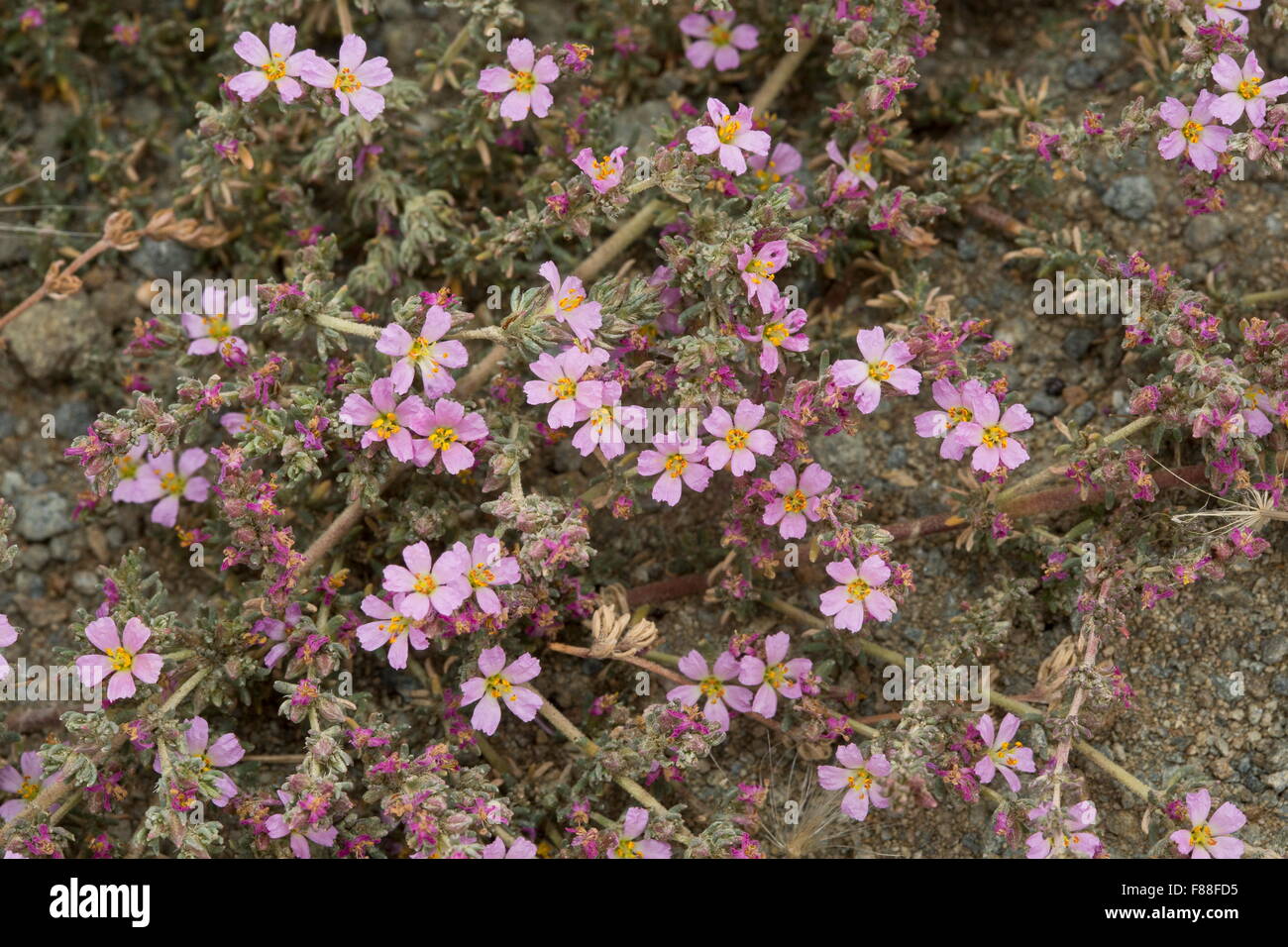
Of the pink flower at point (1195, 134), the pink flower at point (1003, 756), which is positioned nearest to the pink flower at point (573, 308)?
the pink flower at point (1003, 756)

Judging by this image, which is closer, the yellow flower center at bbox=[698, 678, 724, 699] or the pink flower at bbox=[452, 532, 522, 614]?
the pink flower at bbox=[452, 532, 522, 614]

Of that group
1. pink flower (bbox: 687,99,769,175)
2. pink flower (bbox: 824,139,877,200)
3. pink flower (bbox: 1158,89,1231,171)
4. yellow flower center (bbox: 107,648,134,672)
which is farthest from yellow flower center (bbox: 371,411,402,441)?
pink flower (bbox: 1158,89,1231,171)

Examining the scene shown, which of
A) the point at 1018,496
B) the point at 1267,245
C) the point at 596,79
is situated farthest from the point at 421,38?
the point at 1267,245

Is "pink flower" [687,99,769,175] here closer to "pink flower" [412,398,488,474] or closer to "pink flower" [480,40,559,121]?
"pink flower" [480,40,559,121]

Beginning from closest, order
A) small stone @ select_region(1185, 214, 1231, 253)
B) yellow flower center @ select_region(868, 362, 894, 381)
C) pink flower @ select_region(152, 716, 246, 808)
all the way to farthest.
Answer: pink flower @ select_region(152, 716, 246, 808) < yellow flower center @ select_region(868, 362, 894, 381) < small stone @ select_region(1185, 214, 1231, 253)

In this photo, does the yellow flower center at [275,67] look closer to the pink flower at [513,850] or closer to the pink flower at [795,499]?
the pink flower at [795,499]
